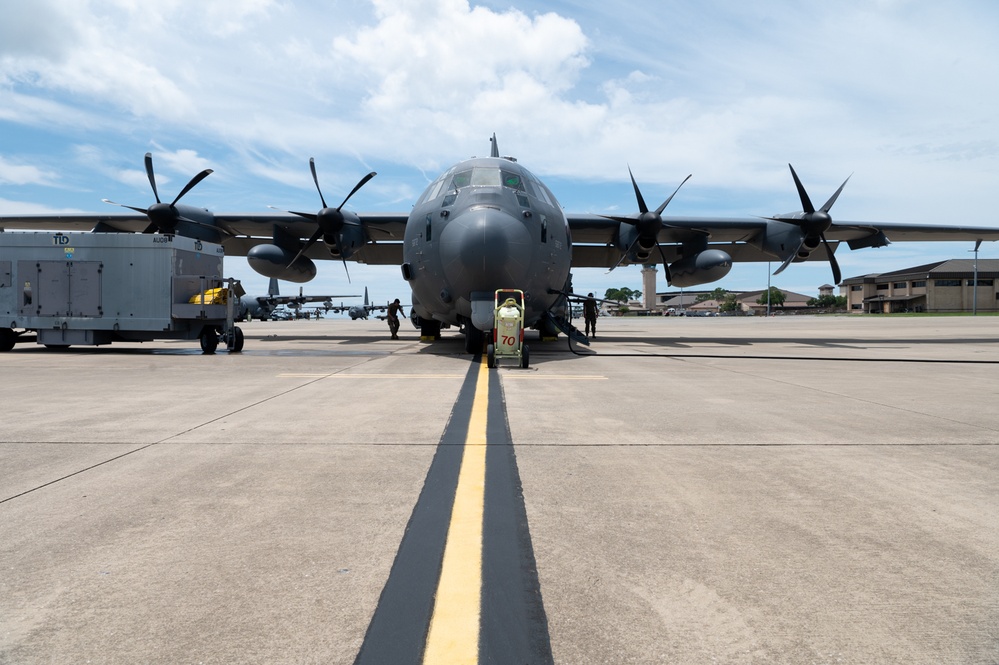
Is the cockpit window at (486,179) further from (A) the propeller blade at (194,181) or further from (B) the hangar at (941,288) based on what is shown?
(B) the hangar at (941,288)

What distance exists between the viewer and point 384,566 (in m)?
2.82

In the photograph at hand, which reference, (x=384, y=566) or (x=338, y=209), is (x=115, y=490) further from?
(x=338, y=209)

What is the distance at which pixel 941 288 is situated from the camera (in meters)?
100

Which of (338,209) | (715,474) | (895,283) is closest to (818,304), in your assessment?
(895,283)

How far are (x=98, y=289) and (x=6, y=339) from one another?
3.21 metres

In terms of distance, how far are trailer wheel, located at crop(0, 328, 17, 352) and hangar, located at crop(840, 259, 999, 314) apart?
112276 millimetres

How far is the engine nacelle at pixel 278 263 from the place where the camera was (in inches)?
898

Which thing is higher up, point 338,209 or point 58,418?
point 338,209

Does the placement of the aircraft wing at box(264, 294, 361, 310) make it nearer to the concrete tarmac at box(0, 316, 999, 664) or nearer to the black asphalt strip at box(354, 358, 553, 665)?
the concrete tarmac at box(0, 316, 999, 664)

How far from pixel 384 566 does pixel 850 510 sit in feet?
8.44

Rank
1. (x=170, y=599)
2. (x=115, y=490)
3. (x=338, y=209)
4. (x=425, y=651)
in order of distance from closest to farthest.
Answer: (x=425, y=651) < (x=170, y=599) < (x=115, y=490) < (x=338, y=209)

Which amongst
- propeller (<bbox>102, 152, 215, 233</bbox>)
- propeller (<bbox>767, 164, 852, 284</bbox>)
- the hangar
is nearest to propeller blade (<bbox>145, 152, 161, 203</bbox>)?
propeller (<bbox>102, 152, 215, 233</bbox>)

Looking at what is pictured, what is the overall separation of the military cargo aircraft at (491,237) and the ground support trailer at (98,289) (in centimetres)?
521

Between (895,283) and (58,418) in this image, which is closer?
(58,418)
